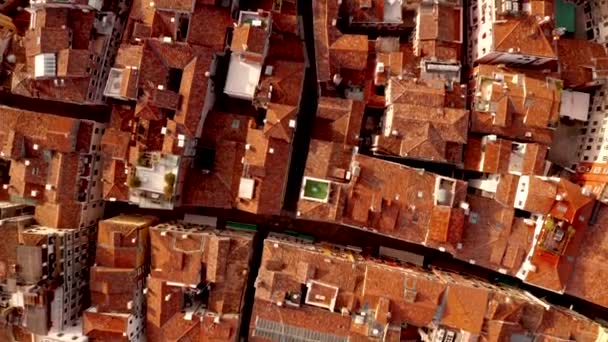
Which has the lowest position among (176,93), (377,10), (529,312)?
(529,312)

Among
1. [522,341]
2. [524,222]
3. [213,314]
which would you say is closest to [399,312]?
[522,341]

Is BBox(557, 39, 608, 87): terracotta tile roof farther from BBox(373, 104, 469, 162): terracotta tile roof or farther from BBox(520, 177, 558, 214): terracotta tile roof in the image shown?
BBox(373, 104, 469, 162): terracotta tile roof

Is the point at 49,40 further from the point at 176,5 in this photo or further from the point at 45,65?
the point at 176,5

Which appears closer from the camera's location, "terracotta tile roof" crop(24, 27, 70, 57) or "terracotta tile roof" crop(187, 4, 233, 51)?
"terracotta tile roof" crop(24, 27, 70, 57)

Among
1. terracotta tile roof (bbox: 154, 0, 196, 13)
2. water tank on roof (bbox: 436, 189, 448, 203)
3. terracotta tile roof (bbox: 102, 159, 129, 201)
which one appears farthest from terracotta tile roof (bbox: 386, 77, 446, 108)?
terracotta tile roof (bbox: 102, 159, 129, 201)

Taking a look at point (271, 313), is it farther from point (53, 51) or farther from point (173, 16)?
point (53, 51)

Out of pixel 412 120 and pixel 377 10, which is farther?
pixel 377 10
